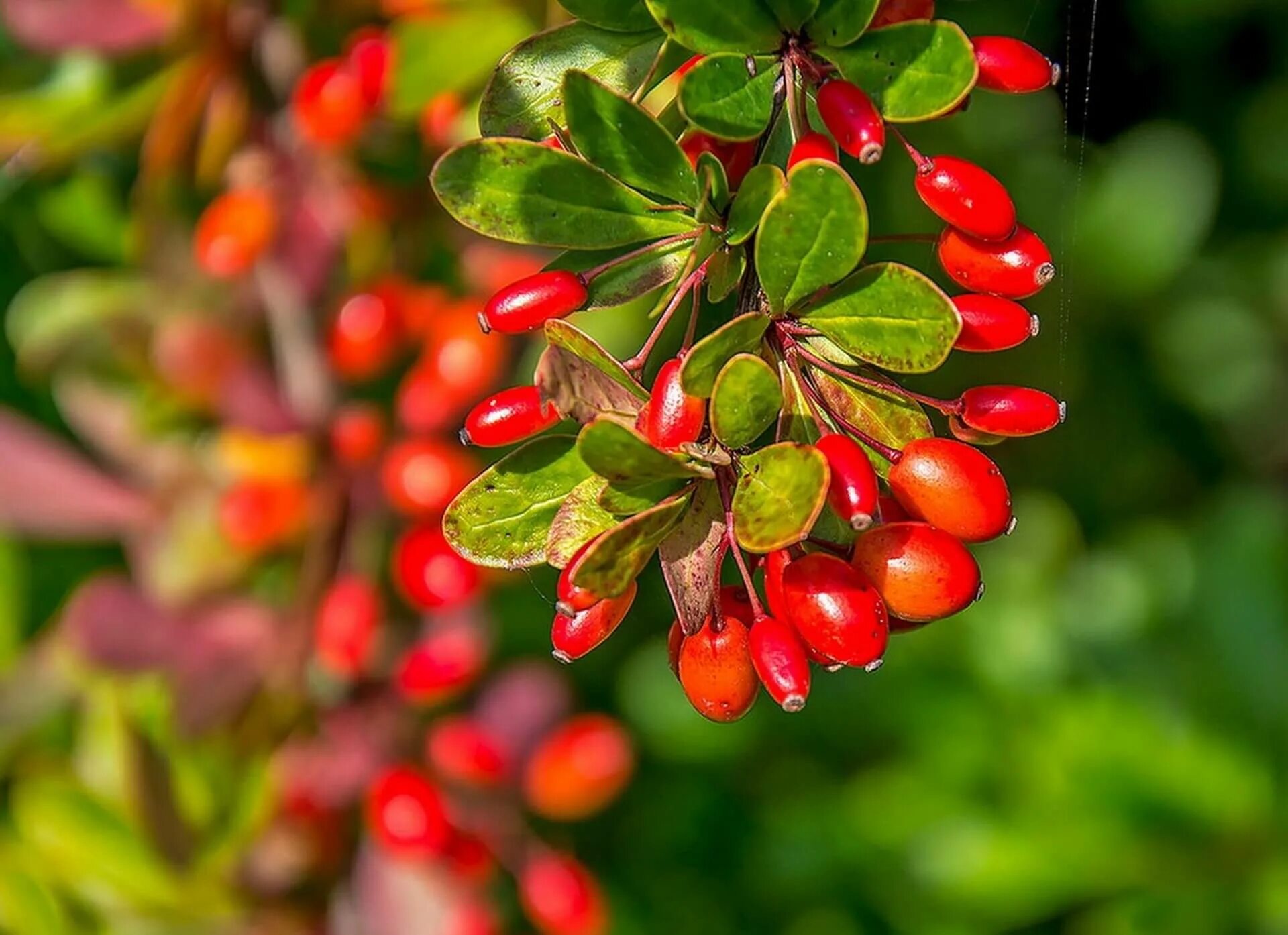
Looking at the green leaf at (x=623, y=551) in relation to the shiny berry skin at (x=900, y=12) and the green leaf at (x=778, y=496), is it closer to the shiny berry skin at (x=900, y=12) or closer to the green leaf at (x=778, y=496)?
the green leaf at (x=778, y=496)

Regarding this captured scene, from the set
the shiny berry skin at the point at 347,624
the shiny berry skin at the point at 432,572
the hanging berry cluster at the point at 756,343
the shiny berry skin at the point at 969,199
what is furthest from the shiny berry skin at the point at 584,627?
the shiny berry skin at the point at 347,624

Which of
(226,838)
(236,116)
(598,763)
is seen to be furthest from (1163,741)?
(236,116)

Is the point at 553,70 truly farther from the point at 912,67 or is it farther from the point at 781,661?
the point at 781,661

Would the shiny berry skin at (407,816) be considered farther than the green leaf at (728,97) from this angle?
Yes

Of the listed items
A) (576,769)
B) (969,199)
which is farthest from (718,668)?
(576,769)

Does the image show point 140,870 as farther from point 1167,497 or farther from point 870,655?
point 1167,497

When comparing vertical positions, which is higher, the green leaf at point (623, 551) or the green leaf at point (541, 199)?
the green leaf at point (541, 199)

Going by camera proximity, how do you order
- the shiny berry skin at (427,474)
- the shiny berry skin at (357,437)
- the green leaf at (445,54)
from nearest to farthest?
the green leaf at (445,54), the shiny berry skin at (427,474), the shiny berry skin at (357,437)
